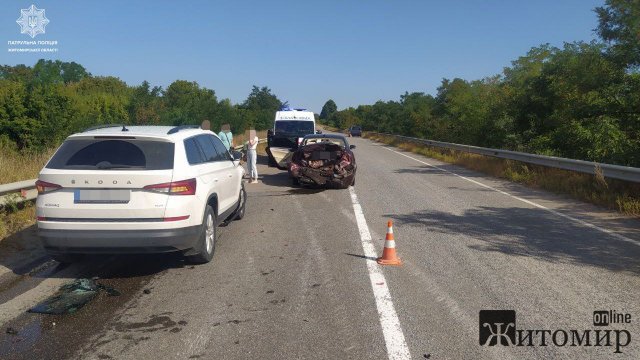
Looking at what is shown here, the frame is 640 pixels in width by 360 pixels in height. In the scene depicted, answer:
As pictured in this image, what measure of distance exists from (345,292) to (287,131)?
16414mm

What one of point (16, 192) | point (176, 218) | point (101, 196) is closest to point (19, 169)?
point (16, 192)

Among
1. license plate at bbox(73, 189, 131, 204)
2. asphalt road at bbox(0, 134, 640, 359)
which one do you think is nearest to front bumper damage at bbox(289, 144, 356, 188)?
asphalt road at bbox(0, 134, 640, 359)

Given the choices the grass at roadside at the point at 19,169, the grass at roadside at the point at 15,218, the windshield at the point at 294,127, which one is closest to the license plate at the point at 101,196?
the grass at roadside at the point at 15,218

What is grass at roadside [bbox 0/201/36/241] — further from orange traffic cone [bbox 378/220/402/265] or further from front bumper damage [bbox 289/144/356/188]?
front bumper damage [bbox 289/144/356/188]

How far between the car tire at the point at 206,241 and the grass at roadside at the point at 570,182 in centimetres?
786

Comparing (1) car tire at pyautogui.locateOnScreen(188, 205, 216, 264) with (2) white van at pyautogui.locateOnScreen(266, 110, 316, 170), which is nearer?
(1) car tire at pyautogui.locateOnScreen(188, 205, 216, 264)

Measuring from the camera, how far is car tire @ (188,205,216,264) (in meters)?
5.74

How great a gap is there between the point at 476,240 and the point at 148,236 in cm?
465

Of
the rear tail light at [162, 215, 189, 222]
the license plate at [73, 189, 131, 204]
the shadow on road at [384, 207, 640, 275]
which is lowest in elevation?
the shadow on road at [384, 207, 640, 275]

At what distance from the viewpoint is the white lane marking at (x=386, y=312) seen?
3693 mm

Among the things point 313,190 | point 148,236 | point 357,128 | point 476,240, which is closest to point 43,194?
point 148,236

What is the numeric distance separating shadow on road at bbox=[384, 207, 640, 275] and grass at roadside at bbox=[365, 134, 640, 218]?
1807 millimetres

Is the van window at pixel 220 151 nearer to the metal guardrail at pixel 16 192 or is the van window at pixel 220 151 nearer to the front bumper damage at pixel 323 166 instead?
the metal guardrail at pixel 16 192

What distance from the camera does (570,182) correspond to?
12695mm
